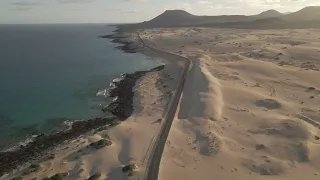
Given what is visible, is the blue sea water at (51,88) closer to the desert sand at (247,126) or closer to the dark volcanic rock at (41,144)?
the dark volcanic rock at (41,144)

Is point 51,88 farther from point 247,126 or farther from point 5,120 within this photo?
point 247,126

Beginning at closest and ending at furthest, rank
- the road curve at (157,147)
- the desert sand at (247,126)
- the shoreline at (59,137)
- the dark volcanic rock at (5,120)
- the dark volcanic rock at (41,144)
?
the desert sand at (247,126) → the road curve at (157,147) → the dark volcanic rock at (41,144) → the shoreline at (59,137) → the dark volcanic rock at (5,120)

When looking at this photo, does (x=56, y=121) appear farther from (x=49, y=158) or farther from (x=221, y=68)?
(x=221, y=68)

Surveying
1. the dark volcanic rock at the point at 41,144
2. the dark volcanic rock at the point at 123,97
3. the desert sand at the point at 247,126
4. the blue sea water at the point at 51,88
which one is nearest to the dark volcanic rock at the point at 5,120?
the blue sea water at the point at 51,88

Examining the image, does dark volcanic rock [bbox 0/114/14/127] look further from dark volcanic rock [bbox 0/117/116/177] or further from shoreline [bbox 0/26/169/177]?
dark volcanic rock [bbox 0/117/116/177]

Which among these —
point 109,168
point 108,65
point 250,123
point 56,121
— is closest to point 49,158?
point 109,168

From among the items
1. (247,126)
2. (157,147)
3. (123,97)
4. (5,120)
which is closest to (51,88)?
(123,97)
